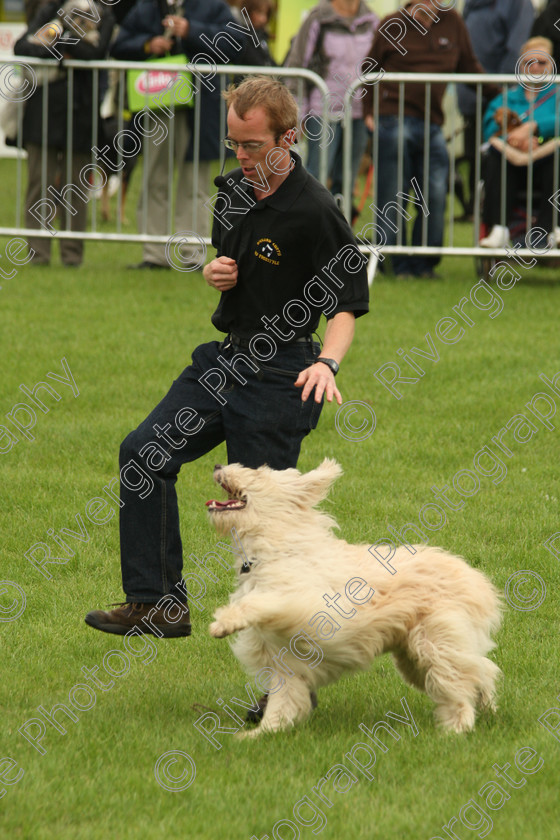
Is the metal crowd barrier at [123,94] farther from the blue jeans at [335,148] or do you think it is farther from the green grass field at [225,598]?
the green grass field at [225,598]

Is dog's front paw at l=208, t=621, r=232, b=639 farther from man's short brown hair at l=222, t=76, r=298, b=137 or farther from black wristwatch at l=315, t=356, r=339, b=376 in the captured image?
man's short brown hair at l=222, t=76, r=298, b=137

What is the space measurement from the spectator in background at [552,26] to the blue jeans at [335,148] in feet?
8.42

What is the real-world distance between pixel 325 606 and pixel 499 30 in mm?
13303

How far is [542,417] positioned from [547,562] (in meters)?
2.75

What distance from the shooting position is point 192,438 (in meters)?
4.59

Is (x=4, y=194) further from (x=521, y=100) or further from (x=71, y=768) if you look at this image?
(x=71, y=768)

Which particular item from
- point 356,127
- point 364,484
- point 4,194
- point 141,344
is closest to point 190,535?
point 364,484

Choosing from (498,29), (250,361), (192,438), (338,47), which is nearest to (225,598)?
(192,438)

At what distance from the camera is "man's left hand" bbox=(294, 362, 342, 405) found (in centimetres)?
426

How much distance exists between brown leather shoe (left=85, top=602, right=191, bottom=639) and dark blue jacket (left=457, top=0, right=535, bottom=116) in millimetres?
12548

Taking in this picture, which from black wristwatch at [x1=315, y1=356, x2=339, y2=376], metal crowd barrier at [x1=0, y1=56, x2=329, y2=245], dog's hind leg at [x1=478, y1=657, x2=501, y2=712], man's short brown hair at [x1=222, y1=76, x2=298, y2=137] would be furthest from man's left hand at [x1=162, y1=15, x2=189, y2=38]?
dog's hind leg at [x1=478, y1=657, x2=501, y2=712]

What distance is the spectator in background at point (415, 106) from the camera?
40.7 feet

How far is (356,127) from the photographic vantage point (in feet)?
45.6

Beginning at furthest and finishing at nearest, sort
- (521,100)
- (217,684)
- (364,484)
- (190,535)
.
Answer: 1. (521,100)
2. (364,484)
3. (190,535)
4. (217,684)
